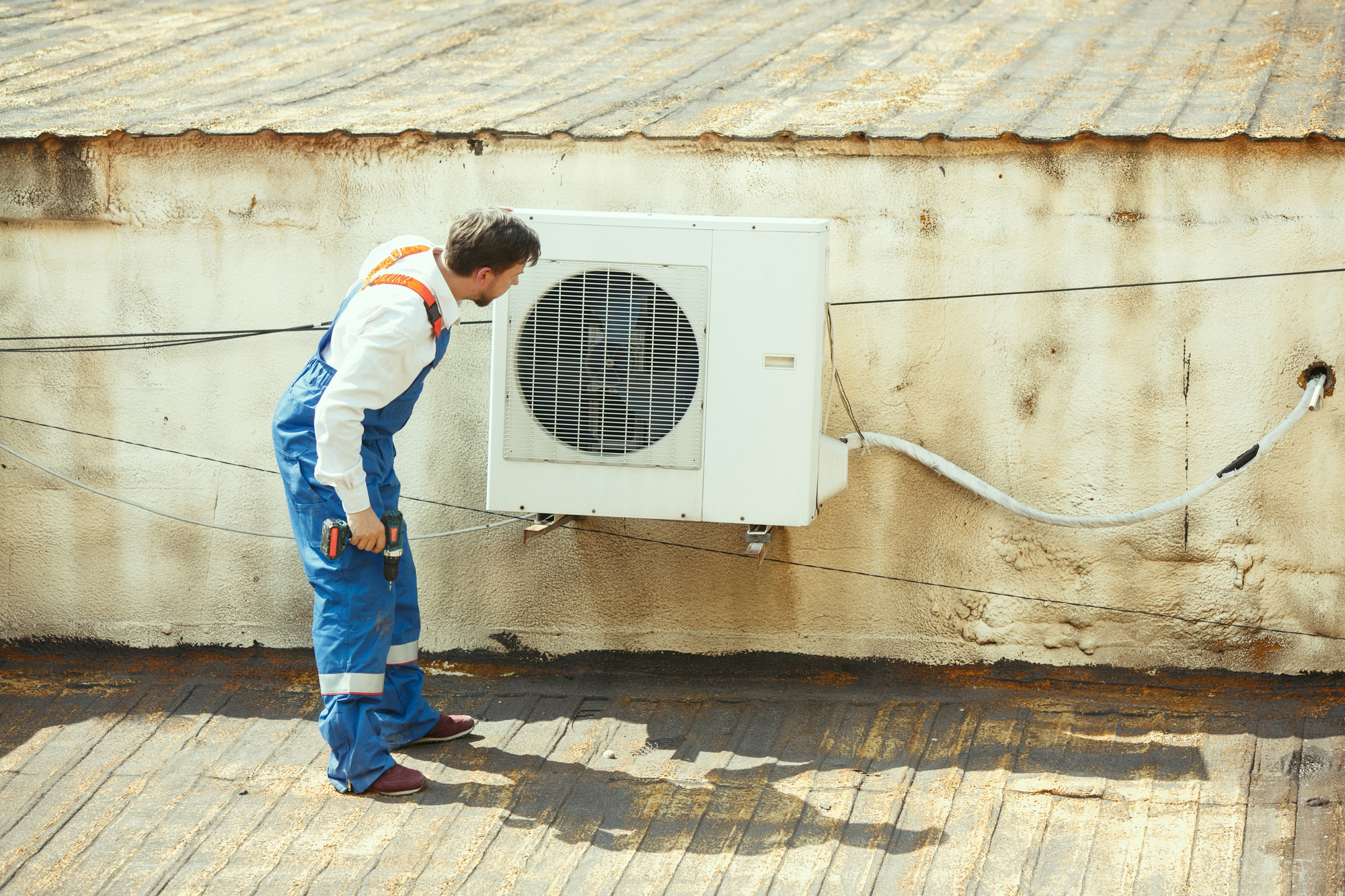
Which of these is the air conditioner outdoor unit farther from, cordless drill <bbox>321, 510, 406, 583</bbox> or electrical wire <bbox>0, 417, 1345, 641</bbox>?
electrical wire <bbox>0, 417, 1345, 641</bbox>

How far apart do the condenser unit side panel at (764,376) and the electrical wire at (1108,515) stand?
1.83 ft

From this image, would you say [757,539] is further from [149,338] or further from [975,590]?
[149,338]

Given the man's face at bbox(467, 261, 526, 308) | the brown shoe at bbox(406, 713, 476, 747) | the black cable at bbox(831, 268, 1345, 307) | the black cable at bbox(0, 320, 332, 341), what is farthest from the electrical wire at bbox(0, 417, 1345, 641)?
the man's face at bbox(467, 261, 526, 308)

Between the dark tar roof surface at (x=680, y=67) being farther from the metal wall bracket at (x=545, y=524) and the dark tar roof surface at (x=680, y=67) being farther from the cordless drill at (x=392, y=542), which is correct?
the cordless drill at (x=392, y=542)

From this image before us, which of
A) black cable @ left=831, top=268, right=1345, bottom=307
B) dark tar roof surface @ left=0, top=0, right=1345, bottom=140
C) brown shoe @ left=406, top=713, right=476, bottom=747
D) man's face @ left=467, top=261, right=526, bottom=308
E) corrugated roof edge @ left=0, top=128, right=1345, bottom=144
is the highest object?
dark tar roof surface @ left=0, top=0, right=1345, bottom=140

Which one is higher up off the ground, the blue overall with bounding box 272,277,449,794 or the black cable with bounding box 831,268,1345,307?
the black cable with bounding box 831,268,1345,307

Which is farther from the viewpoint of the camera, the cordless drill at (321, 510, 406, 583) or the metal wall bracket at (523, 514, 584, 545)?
the metal wall bracket at (523, 514, 584, 545)

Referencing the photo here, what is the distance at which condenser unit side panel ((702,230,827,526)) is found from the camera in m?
3.48

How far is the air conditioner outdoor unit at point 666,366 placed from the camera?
11.5 feet

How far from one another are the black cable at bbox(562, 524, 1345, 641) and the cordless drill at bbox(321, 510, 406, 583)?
31.2 inches

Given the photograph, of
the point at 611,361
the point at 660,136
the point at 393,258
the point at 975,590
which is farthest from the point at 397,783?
the point at 660,136

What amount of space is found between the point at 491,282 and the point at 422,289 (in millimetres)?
193

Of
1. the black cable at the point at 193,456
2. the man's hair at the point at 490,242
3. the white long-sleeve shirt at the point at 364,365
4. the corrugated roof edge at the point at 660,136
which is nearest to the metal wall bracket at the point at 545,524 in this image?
the black cable at the point at 193,456

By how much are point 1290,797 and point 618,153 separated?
9.46 ft
